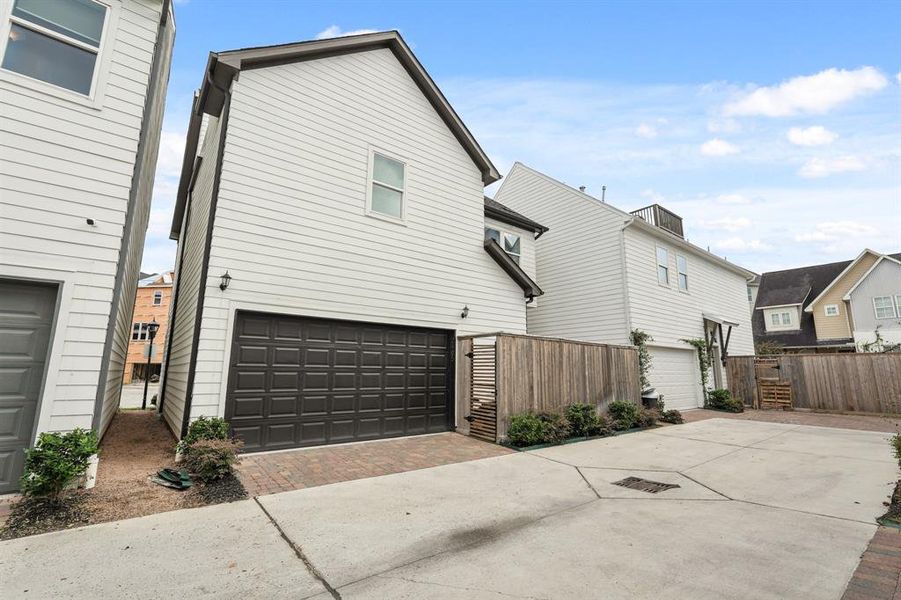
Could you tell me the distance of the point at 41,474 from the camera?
13.2 ft

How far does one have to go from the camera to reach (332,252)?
7.91 metres

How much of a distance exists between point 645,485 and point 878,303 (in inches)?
1200

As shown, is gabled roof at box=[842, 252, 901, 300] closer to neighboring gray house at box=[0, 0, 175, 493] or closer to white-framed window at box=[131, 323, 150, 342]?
neighboring gray house at box=[0, 0, 175, 493]

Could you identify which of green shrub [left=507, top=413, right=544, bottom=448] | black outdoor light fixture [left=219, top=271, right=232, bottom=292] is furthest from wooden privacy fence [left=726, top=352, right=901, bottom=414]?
black outdoor light fixture [left=219, top=271, right=232, bottom=292]

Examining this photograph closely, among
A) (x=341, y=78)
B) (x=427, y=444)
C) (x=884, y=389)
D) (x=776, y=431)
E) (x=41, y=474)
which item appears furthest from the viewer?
(x=884, y=389)

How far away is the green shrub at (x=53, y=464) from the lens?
4031 millimetres

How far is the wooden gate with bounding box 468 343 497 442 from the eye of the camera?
28.1ft

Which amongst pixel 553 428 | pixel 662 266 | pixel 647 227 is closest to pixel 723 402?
pixel 662 266

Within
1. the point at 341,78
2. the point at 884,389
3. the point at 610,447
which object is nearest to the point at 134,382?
the point at 341,78

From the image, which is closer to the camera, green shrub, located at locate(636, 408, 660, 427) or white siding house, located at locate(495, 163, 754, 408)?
green shrub, located at locate(636, 408, 660, 427)

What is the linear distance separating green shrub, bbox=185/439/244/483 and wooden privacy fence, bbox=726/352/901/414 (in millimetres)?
19197

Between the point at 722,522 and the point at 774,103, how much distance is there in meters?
12.4

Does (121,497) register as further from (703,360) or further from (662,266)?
(703,360)

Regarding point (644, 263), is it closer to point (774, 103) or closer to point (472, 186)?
point (774, 103)
